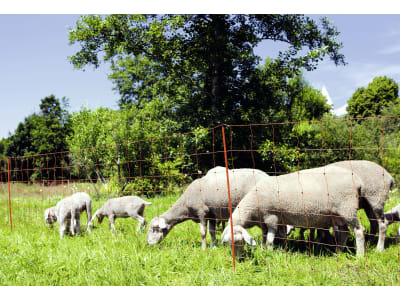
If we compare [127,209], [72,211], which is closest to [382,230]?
[127,209]

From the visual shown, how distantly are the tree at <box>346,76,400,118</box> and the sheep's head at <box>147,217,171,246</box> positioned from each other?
35.3 meters

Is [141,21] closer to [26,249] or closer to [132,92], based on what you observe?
[26,249]

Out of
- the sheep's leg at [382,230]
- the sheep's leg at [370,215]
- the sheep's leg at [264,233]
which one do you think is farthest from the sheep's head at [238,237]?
the sheep's leg at [382,230]

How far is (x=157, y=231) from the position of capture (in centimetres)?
682

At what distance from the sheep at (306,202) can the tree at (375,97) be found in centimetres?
3396

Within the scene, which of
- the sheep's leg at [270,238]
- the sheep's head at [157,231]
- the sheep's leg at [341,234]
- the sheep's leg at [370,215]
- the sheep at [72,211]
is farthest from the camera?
the sheep at [72,211]

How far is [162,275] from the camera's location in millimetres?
4953

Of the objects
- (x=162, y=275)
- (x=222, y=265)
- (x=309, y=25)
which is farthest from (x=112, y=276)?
(x=309, y=25)

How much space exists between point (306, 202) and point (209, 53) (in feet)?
41.0

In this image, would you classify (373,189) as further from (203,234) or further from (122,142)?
(122,142)

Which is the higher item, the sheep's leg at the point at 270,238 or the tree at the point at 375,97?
the tree at the point at 375,97

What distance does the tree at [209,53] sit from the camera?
667 inches

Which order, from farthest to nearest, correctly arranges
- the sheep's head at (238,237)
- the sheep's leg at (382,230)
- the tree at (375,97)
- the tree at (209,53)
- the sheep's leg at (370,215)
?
the tree at (375,97), the tree at (209,53), the sheep's leg at (370,215), the sheep's leg at (382,230), the sheep's head at (238,237)

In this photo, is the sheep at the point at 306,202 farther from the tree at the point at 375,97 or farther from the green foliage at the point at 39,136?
the green foliage at the point at 39,136
